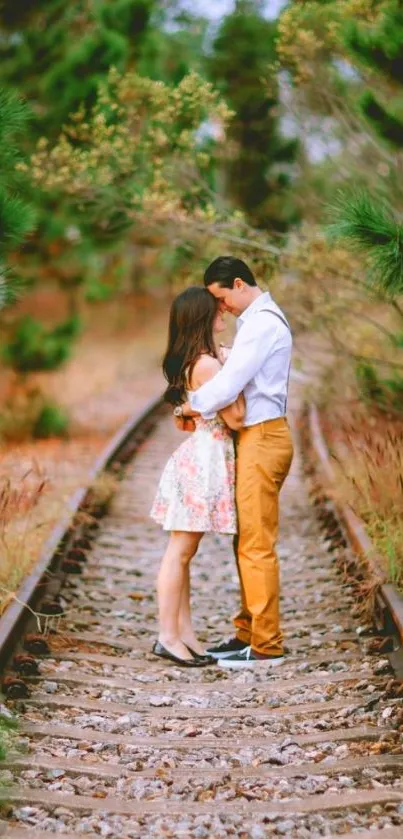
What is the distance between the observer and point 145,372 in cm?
2123

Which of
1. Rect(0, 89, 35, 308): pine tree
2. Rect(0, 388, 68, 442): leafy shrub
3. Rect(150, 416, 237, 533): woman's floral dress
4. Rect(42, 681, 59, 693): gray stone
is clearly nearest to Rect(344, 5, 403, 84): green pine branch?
Rect(0, 89, 35, 308): pine tree

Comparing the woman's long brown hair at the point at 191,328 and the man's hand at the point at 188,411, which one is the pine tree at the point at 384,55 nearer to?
the woman's long brown hair at the point at 191,328

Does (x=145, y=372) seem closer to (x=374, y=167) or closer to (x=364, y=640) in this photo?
(x=374, y=167)

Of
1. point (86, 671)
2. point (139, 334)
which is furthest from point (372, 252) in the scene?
point (139, 334)

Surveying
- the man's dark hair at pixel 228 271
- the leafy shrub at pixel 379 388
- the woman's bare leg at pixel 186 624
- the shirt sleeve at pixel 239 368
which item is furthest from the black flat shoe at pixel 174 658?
the leafy shrub at pixel 379 388

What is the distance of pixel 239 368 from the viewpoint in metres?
5.25

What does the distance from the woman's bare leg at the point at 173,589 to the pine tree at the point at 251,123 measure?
11175mm

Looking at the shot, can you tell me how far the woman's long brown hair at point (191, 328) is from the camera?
5.41 meters

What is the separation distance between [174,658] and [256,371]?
1515 mm

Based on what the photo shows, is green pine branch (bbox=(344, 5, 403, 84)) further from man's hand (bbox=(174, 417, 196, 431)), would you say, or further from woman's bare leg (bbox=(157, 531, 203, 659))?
woman's bare leg (bbox=(157, 531, 203, 659))

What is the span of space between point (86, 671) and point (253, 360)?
5.64 ft

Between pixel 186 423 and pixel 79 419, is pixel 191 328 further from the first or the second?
pixel 79 419

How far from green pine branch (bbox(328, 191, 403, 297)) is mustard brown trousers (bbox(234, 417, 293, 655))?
0.93 metres

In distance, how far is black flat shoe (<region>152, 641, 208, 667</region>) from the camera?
552cm
